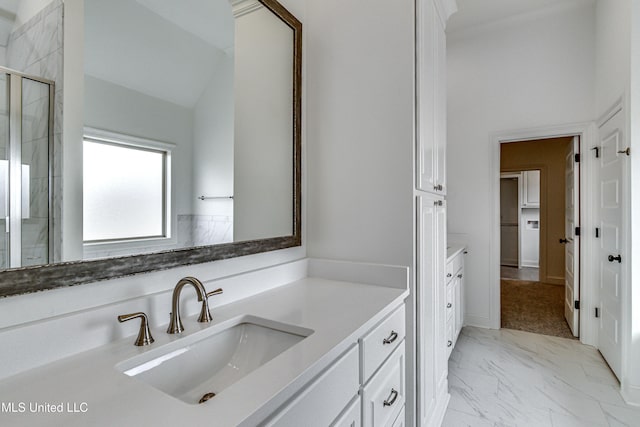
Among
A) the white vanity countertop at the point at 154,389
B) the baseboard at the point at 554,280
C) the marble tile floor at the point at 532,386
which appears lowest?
the marble tile floor at the point at 532,386

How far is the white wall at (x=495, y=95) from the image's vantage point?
2.86 metres

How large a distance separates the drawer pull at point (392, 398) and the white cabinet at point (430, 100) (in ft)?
2.86

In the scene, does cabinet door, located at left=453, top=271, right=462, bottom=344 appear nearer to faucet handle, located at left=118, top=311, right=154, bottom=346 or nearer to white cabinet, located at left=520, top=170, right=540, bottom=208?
faucet handle, located at left=118, top=311, right=154, bottom=346

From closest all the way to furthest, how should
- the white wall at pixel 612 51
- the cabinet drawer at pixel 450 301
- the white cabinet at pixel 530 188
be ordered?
the white wall at pixel 612 51 → the cabinet drawer at pixel 450 301 → the white cabinet at pixel 530 188

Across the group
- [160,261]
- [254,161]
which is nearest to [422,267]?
[254,161]

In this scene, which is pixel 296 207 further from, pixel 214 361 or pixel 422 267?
pixel 214 361

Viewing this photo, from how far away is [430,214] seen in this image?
5.36 ft

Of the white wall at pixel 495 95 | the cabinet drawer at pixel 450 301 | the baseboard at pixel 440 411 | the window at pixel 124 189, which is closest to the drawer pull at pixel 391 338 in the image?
the baseboard at pixel 440 411

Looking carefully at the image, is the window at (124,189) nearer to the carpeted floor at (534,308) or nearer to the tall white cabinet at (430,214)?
the tall white cabinet at (430,214)

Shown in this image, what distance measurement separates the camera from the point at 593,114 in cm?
276

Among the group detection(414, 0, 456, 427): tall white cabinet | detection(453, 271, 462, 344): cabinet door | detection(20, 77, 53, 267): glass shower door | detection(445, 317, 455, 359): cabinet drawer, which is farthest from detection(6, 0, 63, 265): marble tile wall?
detection(453, 271, 462, 344): cabinet door

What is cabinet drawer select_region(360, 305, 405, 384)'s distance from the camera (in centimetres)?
97

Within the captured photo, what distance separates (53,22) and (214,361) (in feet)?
3.21

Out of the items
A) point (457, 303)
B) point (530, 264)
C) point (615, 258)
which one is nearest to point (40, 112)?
point (457, 303)
